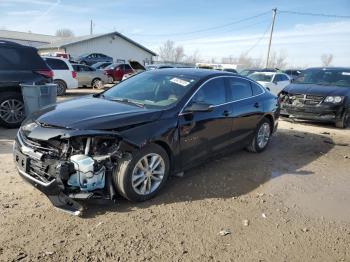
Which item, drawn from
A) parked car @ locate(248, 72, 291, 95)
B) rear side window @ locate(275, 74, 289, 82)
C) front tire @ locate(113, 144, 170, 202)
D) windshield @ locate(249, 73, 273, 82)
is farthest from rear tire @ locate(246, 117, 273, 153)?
rear side window @ locate(275, 74, 289, 82)

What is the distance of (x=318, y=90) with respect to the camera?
10.1 metres

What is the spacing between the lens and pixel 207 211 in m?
4.17

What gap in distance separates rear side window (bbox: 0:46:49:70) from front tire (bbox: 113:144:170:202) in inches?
211

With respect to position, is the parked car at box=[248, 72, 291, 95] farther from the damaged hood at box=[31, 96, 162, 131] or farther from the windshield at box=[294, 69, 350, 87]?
the damaged hood at box=[31, 96, 162, 131]

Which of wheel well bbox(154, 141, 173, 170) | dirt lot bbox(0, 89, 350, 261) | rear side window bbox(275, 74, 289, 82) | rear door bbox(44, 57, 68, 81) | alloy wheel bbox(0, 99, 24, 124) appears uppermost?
rear side window bbox(275, 74, 289, 82)

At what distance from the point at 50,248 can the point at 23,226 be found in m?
0.55

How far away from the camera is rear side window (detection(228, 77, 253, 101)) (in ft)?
18.9

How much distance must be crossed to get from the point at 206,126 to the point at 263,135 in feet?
7.73

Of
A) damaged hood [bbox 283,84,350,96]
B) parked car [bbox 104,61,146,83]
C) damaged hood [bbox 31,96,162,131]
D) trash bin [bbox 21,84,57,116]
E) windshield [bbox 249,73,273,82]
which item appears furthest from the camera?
parked car [bbox 104,61,146,83]

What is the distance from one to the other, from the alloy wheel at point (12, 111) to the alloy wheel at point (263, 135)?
5467mm

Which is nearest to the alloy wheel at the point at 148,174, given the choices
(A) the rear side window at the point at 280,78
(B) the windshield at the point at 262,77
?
(B) the windshield at the point at 262,77

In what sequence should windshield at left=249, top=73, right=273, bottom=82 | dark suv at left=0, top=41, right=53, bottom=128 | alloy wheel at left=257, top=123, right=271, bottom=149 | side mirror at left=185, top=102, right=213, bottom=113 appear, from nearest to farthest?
1. side mirror at left=185, top=102, right=213, bottom=113
2. alloy wheel at left=257, top=123, right=271, bottom=149
3. dark suv at left=0, top=41, right=53, bottom=128
4. windshield at left=249, top=73, right=273, bottom=82

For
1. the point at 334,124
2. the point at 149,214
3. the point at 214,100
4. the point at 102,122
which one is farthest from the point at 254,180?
the point at 334,124

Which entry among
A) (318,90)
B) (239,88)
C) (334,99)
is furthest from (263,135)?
(318,90)
